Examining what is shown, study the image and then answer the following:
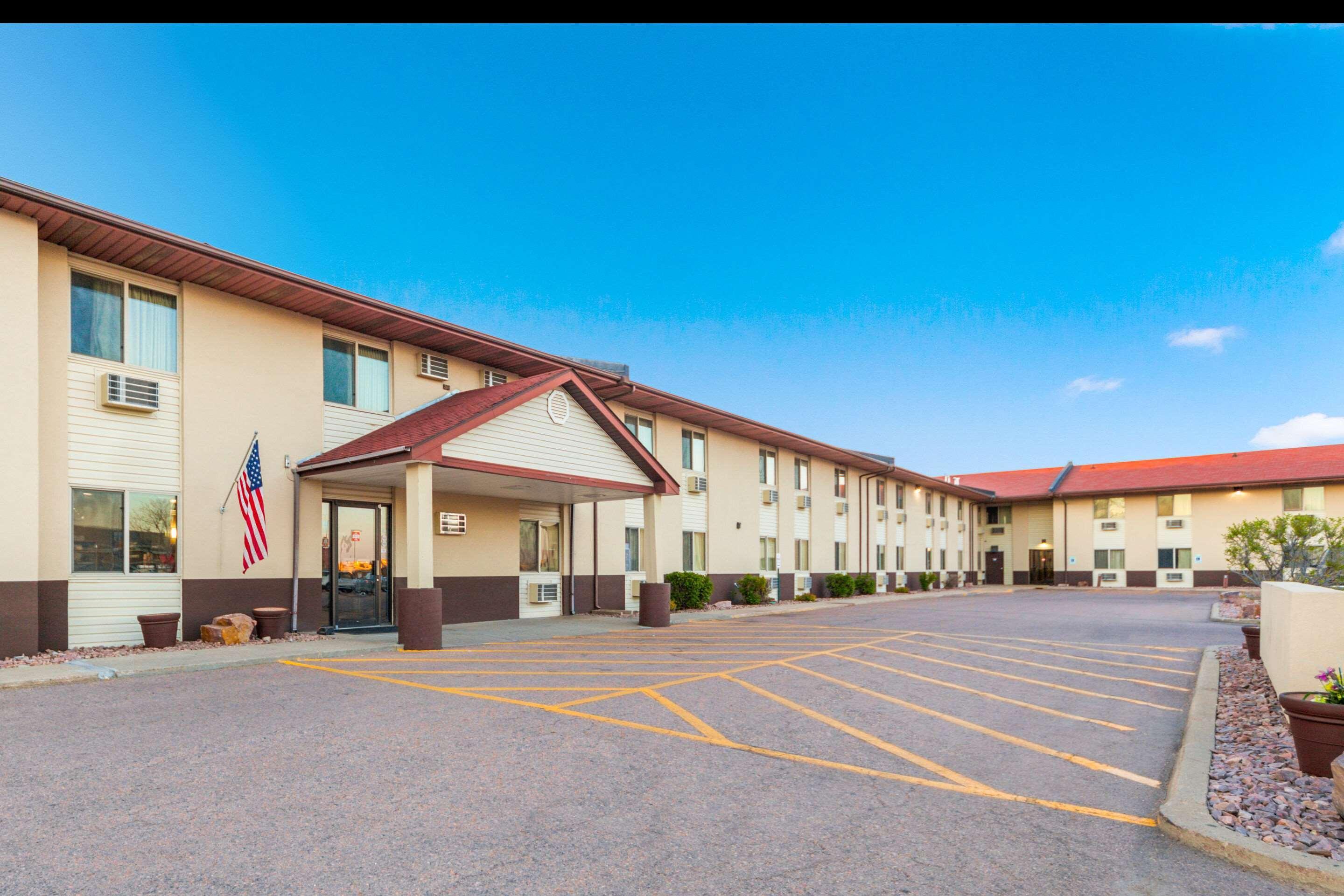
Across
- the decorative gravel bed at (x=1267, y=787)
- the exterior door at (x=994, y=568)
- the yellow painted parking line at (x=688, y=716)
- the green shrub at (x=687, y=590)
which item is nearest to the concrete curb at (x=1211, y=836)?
the decorative gravel bed at (x=1267, y=787)

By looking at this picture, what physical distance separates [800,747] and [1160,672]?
7.63 metres

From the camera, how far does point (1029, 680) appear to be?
1090cm

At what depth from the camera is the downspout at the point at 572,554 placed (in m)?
20.8

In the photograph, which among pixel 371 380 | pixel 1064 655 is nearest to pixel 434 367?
pixel 371 380

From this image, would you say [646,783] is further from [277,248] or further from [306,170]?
[277,248]

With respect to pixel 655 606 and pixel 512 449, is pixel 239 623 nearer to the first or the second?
pixel 512 449

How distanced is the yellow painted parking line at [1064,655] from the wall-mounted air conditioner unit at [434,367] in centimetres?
1106

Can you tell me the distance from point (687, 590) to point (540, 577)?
4702mm

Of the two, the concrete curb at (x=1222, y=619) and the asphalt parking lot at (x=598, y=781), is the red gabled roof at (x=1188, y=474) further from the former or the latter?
the asphalt parking lot at (x=598, y=781)

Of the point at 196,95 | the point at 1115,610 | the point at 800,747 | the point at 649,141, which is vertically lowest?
the point at 1115,610

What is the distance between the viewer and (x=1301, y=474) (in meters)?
37.9

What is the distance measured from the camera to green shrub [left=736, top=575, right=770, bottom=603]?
2580 centimetres
